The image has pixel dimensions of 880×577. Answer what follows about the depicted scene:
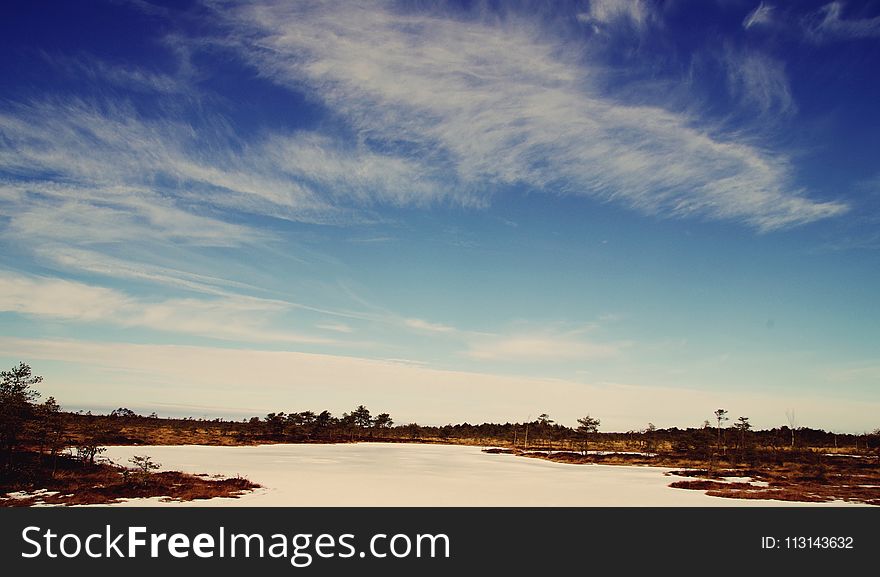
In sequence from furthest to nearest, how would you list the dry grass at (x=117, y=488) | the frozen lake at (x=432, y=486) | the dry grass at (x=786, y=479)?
the dry grass at (x=786, y=479)
the frozen lake at (x=432, y=486)
the dry grass at (x=117, y=488)

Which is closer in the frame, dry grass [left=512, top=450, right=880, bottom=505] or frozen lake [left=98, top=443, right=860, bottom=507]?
frozen lake [left=98, top=443, right=860, bottom=507]

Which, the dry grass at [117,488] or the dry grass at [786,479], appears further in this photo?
the dry grass at [786,479]

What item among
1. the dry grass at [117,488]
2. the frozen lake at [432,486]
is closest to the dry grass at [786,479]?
the frozen lake at [432,486]

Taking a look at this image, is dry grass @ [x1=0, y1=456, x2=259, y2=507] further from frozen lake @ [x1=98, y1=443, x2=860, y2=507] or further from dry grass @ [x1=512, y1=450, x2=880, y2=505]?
dry grass @ [x1=512, y1=450, x2=880, y2=505]

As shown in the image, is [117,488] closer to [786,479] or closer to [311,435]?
[786,479]

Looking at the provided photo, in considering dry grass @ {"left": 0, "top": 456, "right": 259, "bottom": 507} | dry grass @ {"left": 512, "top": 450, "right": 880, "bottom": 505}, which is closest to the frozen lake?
dry grass @ {"left": 0, "top": 456, "right": 259, "bottom": 507}

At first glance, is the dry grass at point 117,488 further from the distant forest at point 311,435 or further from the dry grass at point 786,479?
the dry grass at point 786,479

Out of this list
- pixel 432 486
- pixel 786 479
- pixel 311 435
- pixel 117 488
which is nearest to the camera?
pixel 117 488

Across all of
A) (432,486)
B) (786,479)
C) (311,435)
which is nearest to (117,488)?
(432,486)

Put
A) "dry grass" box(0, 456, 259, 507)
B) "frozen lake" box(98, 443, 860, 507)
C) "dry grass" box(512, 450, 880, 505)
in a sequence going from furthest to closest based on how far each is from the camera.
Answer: "dry grass" box(512, 450, 880, 505) < "frozen lake" box(98, 443, 860, 507) < "dry grass" box(0, 456, 259, 507)
